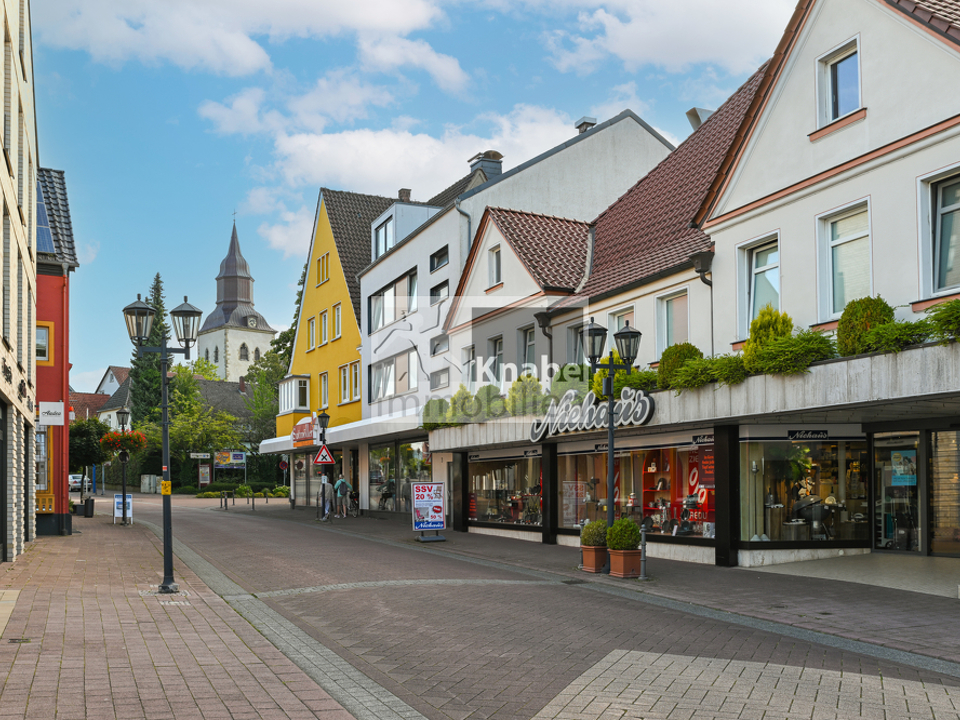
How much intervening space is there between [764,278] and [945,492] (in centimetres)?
462

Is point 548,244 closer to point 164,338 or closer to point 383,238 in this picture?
point 164,338

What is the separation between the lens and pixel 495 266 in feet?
85.2

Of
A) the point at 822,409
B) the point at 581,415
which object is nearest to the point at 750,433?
the point at 822,409

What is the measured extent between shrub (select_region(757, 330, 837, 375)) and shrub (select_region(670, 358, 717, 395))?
138 cm

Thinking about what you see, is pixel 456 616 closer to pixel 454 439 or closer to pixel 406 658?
pixel 406 658

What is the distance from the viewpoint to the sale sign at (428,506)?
22.5m

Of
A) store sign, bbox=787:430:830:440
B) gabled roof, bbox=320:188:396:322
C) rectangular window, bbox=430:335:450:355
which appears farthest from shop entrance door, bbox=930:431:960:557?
gabled roof, bbox=320:188:396:322

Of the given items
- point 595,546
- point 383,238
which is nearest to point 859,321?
point 595,546

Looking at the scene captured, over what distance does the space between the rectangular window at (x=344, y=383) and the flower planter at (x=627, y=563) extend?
967 inches

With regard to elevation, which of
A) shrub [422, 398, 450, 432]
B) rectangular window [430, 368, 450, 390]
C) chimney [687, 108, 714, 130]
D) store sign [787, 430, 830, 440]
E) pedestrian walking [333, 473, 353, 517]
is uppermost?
chimney [687, 108, 714, 130]

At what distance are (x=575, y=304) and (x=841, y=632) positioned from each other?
40.8ft

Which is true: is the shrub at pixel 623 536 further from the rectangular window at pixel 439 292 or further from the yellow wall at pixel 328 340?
the yellow wall at pixel 328 340

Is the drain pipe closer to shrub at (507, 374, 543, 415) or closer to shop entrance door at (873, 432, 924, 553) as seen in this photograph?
shop entrance door at (873, 432, 924, 553)

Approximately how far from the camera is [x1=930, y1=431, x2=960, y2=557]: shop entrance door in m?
15.0
